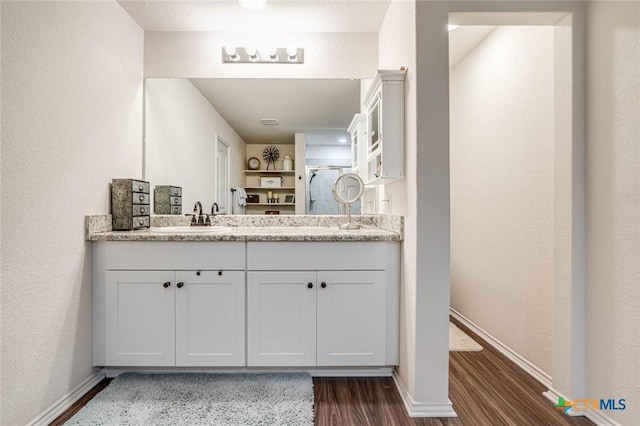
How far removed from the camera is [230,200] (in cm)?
236

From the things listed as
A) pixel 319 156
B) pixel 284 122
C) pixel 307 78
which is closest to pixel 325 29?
pixel 307 78

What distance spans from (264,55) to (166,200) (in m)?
1.26

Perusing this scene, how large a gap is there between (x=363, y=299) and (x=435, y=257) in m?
0.48

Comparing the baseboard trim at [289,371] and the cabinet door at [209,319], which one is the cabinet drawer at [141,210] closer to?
the cabinet door at [209,319]

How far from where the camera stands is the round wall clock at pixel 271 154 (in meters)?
2.39

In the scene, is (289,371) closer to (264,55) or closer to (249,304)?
(249,304)

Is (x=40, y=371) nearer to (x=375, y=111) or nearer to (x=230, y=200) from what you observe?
(x=230, y=200)

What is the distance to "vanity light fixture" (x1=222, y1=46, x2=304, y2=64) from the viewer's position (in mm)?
2303

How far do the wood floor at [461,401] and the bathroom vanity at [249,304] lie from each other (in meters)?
0.13

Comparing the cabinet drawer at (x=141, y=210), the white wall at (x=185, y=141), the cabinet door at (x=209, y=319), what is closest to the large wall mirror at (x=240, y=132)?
the white wall at (x=185, y=141)

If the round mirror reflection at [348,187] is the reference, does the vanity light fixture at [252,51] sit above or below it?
above

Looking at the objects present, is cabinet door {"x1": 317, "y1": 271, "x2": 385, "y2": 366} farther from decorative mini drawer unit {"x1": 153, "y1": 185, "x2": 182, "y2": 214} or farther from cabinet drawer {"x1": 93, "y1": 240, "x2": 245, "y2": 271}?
decorative mini drawer unit {"x1": 153, "y1": 185, "x2": 182, "y2": 214}

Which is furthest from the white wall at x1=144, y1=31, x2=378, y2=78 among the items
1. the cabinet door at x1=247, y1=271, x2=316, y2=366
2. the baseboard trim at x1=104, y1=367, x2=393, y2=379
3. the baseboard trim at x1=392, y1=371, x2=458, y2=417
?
the baseboard trim at x1=392, y1=371, x2=458, y2=417

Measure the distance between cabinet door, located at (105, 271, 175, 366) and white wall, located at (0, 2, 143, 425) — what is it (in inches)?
6.0
